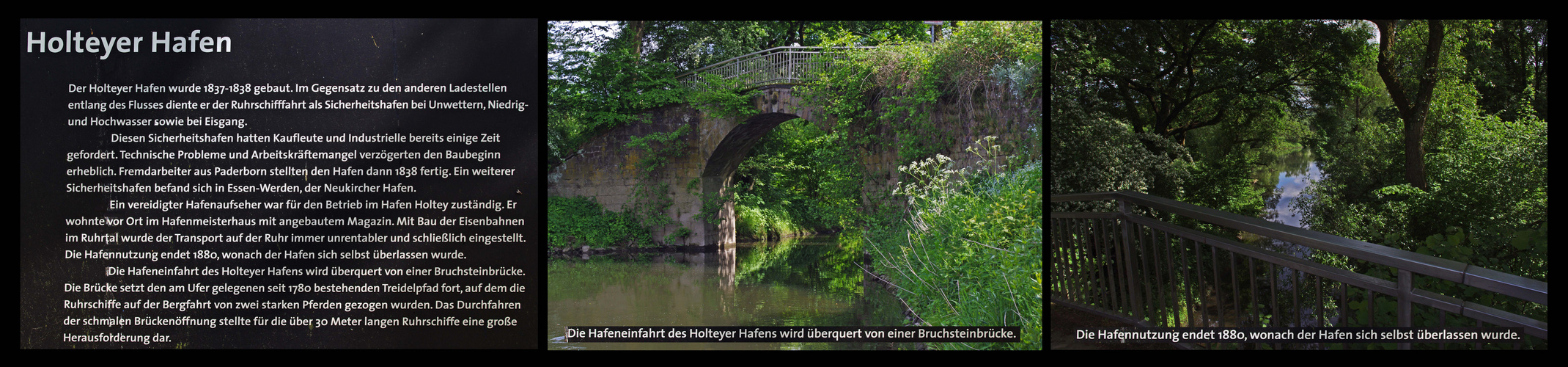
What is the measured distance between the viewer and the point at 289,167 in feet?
8.38

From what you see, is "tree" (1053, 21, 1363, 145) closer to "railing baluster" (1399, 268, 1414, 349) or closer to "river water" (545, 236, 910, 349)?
"river water" (545, 236, 910, 349)

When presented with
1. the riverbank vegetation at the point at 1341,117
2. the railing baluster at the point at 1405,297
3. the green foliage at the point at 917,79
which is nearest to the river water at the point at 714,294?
the green foliage at the point at 917,79

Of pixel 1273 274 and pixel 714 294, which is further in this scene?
pixel 714 294

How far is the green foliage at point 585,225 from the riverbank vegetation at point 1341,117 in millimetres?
7425

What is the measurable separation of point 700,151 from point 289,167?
8.74m

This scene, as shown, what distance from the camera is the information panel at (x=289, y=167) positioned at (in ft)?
8.38

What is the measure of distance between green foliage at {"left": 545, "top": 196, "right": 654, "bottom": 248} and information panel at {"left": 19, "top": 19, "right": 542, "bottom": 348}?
8.78m

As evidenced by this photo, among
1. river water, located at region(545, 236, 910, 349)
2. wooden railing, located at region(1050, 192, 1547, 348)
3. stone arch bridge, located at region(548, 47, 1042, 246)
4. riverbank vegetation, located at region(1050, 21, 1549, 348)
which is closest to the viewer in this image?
wooden railing, located at region(1050, 192, 1547, 348)

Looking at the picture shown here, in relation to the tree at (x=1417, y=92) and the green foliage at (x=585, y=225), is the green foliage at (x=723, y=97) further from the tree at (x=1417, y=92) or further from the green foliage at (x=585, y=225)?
the tree at (x=1417, y=92)

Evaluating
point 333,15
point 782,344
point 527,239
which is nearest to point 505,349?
point 527,239

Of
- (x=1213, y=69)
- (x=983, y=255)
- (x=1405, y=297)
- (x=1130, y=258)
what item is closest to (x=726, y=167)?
(x=1213, y=69)

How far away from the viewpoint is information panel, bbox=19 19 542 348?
8.38ft

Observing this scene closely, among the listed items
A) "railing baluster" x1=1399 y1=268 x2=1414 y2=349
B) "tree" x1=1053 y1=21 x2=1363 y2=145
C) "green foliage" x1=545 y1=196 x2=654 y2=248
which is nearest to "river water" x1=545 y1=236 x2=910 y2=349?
"green foliage" x1=545 y1=196 x2=654 y2=248

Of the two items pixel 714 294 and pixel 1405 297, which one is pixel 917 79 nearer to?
pixel 714 294
